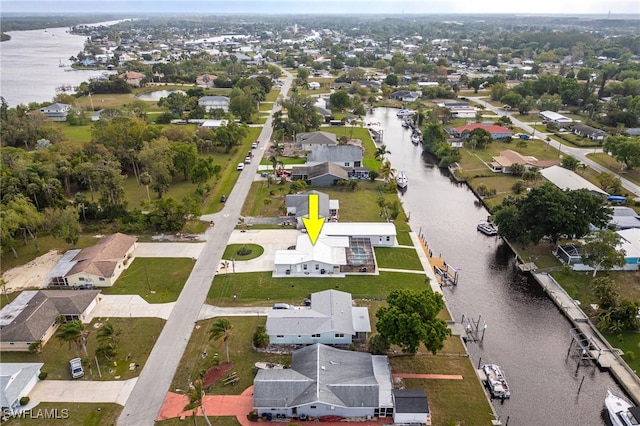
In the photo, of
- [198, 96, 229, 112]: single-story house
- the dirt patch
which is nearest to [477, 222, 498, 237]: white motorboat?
the dirt patch

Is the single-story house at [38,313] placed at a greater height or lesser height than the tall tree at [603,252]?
lesser

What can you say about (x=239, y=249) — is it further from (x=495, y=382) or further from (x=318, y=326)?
(x=495, y=382)

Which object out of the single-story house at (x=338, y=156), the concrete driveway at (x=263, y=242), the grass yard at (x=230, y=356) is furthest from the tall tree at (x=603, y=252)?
A: the single-story house at (x=338, y=156)

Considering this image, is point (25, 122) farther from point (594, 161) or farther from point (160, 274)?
point (594, 161)

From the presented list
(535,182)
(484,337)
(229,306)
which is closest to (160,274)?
(229,306)

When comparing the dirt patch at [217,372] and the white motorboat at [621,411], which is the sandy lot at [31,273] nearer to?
the dirt patch at [217,372]

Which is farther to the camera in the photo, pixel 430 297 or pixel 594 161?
pixel 594 161

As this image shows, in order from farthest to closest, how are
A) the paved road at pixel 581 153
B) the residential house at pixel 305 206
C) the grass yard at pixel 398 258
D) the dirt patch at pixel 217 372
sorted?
the paved road at pixel 581 153 → the residential house at pixel 305 206 → the grass yard at pixel 398 258 → the dirt patch at pixel 217 372
